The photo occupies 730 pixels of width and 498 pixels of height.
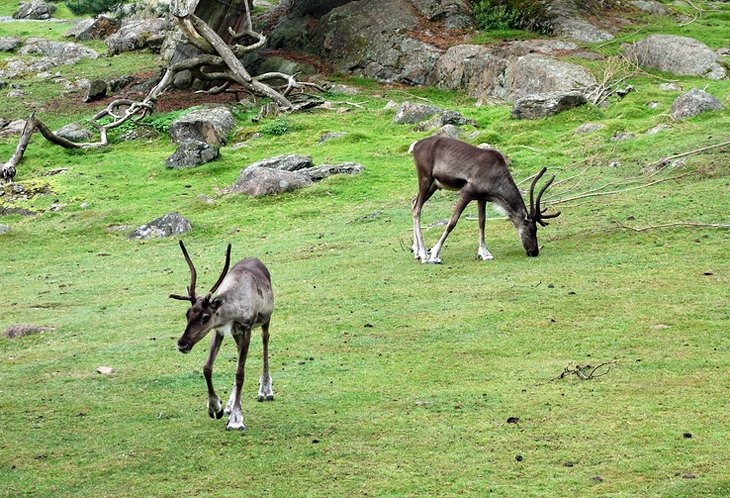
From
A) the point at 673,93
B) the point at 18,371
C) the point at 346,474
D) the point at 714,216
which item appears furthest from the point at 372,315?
the point at 673,93

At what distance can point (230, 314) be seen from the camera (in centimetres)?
974

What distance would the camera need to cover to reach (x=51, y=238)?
81.1 feet

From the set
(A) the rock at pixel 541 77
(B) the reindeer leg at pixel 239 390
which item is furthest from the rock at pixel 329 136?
(B) the reindeer leg at pixel 239 390

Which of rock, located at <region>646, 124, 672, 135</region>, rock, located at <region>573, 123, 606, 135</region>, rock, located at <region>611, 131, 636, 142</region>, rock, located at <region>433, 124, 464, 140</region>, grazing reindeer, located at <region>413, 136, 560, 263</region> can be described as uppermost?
grazing reindeer, located at <region>413, 136, 560, 263</region>

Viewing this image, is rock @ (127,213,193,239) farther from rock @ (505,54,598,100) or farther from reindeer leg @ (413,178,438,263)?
rock @ (505,54,598,100)

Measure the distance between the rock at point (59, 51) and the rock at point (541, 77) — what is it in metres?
24.9

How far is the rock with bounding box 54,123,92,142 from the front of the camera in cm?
3403

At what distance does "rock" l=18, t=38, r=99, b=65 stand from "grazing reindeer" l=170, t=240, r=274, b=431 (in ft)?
142

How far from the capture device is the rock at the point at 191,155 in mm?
30328

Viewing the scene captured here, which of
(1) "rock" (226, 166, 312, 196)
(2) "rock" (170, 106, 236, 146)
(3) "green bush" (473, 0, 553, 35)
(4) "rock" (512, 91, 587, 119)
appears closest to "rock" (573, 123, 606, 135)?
(4) "rock" (512, 91, 587, 119)

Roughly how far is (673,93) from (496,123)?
6.31 meters

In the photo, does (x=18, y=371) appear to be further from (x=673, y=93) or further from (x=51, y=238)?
(x=673, y=93)

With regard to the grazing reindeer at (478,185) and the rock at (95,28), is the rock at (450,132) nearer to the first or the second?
the grazing reindeer at (478,185)

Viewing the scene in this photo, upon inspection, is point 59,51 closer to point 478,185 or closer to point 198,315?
point 478,185
